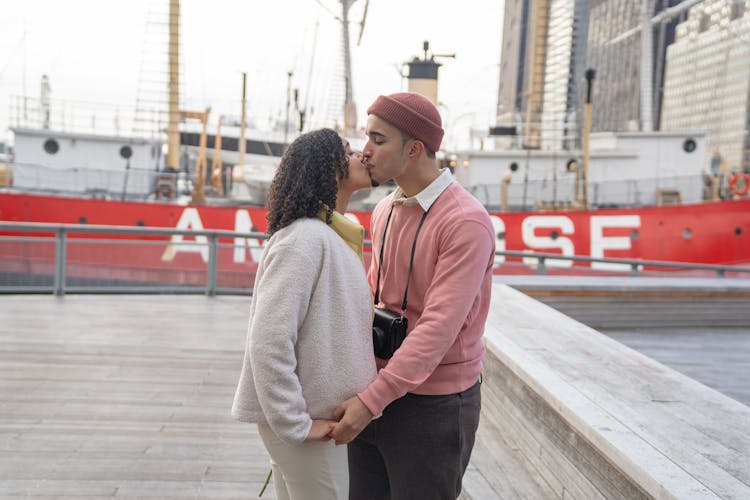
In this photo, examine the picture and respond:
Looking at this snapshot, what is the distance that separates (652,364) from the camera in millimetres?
3521

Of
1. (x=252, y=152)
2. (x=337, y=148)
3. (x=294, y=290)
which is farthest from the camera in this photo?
(x=252, y=152)

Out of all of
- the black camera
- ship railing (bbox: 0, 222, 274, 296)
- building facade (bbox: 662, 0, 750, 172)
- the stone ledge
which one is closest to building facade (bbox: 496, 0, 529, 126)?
building facade (bbox: 662, 0, 750, 172)

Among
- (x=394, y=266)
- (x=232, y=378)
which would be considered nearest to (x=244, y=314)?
(x=232, y=378)

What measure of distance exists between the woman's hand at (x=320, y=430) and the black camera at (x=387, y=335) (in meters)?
0.26

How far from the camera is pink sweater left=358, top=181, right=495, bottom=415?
1.96m

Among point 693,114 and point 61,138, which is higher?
point 693,114

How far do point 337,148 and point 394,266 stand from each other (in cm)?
42

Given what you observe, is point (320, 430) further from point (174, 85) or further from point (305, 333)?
point (174, 85)

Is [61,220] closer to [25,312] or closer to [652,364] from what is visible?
[25,312]

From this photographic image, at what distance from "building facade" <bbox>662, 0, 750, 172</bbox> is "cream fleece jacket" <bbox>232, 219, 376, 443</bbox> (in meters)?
26.6

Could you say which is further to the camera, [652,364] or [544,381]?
[652,364]

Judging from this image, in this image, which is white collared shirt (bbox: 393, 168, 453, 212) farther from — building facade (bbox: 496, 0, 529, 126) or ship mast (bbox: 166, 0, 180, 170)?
building facade (bbox: 496, 0, 529, 126)

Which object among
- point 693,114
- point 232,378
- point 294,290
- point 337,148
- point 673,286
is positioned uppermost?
point 693,114

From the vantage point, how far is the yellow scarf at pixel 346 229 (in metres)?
1.99
